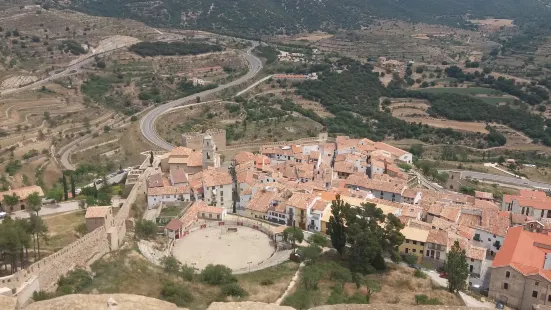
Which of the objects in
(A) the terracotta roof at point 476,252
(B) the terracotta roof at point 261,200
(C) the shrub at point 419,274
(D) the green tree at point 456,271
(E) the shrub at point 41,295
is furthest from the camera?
(B) the terracotta roof at point 261,200

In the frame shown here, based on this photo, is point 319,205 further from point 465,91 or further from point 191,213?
point 465,91

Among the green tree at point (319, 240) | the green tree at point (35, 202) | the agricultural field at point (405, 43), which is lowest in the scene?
the green tree at point (319, 240)

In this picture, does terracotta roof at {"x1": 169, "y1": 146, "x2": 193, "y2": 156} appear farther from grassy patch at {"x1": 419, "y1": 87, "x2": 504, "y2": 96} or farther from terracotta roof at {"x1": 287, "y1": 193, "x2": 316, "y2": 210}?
grassy patch at {"x1": 419, "y1": 87, "x2": 504, "y2": 96}

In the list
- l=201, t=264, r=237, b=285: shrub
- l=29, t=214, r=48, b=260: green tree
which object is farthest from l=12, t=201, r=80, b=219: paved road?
l=201, t=264, r=237, b=285: shrub

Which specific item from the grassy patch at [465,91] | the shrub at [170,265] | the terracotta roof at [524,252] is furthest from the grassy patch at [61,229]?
the grassy patch at [465,91]

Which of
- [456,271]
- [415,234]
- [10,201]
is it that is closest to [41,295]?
[10,201]

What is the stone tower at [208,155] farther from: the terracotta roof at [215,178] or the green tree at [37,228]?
the green tree at [37,228]
